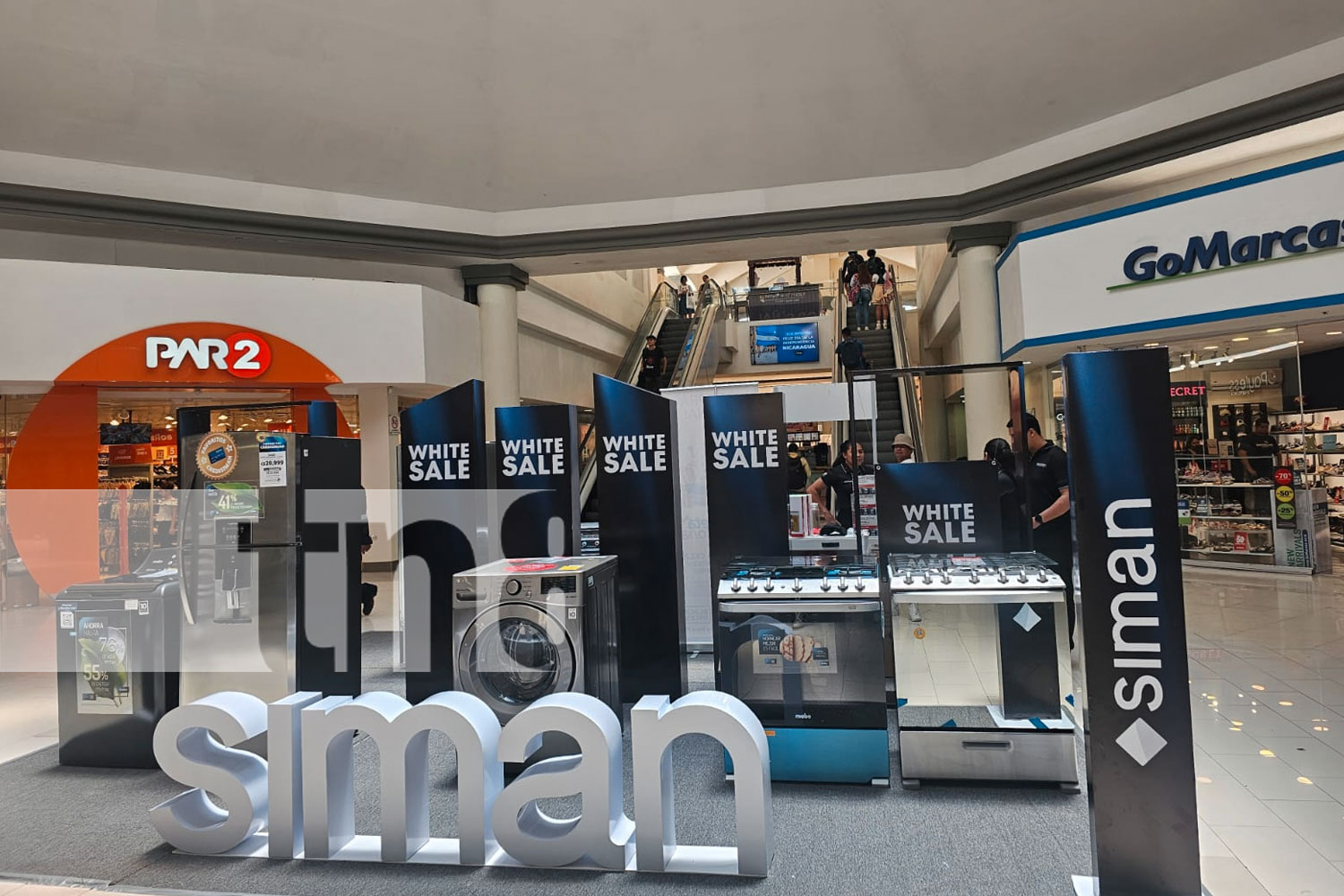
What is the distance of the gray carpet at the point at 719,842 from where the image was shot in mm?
2680

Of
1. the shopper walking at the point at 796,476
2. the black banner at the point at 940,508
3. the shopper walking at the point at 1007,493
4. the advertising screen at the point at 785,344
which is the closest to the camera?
the black banner at the point at 940,508

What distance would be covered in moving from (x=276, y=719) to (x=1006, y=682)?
9.59ft

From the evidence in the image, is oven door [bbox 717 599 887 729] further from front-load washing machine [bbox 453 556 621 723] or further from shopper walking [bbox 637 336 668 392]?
shopper walking [bbox 637 336 668 392]

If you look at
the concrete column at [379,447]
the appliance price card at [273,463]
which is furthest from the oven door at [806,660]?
the concrete column at [379,447]

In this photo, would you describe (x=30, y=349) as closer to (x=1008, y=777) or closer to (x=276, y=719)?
(x=276, y=719)

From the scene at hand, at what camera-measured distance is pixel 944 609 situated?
11.0 ft

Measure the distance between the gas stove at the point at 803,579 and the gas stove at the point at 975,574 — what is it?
0.41 ft

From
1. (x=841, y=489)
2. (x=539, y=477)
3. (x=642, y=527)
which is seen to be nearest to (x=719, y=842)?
(x=642, y=527)

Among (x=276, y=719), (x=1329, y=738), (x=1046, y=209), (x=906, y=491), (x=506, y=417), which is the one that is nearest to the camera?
(x=276, y=719)

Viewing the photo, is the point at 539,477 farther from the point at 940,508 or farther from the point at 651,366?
the point at 651,366

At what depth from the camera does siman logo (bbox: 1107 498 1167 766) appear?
2.44m

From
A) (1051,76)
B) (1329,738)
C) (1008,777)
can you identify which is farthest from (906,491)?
(1051,76)

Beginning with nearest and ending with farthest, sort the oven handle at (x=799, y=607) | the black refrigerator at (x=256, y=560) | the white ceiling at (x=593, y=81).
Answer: the oven handle at (x=799, y=607)
the black refrigerator at (x=256, y=560)
the white ceiling at (x=593, y=81)

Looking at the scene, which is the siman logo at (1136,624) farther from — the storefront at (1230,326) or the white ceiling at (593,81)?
the white ceiling at (593,81)
